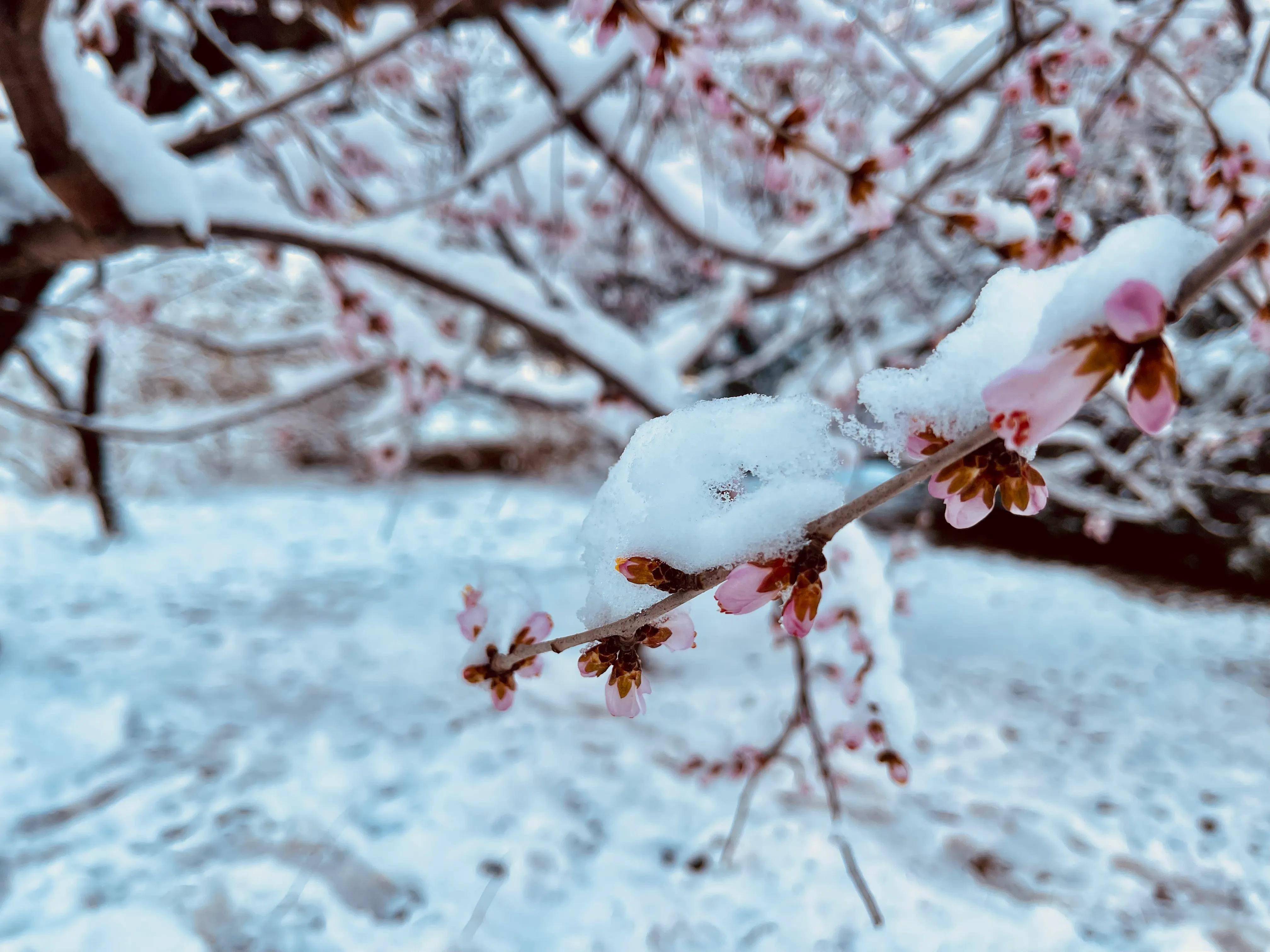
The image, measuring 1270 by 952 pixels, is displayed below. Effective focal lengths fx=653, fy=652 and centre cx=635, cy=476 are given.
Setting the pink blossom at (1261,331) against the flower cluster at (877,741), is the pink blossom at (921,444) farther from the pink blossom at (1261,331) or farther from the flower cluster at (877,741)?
the flower cluster at (877,741)

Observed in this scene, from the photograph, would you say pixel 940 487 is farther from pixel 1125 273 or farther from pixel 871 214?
pixel 871 214

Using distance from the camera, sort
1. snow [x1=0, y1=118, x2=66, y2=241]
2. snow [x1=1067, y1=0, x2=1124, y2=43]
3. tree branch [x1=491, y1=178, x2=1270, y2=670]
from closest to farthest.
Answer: tree branch [x1=491, y1=178, x2=1270, y2=670] < snow [x1=1067, y1=0, x2=1124, y2=43] < snow [x1=0, y1=118, x2=66, y2=241]

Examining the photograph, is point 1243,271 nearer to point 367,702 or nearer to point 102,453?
point 367,702

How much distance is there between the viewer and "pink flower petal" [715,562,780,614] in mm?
393

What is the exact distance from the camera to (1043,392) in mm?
334

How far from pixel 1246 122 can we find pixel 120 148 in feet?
5.71

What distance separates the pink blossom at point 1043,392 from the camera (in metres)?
0.33

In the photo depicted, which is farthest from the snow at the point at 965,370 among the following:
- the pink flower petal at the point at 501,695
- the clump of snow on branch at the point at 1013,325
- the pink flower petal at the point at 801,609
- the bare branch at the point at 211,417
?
the bare branch at the point at 211,417

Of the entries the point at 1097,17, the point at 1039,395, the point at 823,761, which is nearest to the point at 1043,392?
the point at 1039,395

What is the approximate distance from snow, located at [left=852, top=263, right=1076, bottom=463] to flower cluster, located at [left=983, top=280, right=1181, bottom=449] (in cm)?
4

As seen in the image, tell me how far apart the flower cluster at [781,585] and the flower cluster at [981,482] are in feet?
0.29

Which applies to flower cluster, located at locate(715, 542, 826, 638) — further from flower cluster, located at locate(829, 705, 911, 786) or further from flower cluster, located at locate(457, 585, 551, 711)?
flower cluster, located at locate(829, 705, 911, 786)

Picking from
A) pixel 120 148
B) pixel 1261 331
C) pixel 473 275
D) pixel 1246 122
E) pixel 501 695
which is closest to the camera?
pixel 501 695

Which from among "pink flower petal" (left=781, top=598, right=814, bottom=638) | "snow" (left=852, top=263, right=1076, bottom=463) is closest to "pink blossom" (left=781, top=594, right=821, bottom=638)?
"pink flower petal" (left=781, top=598, right=814, bottom=638)
